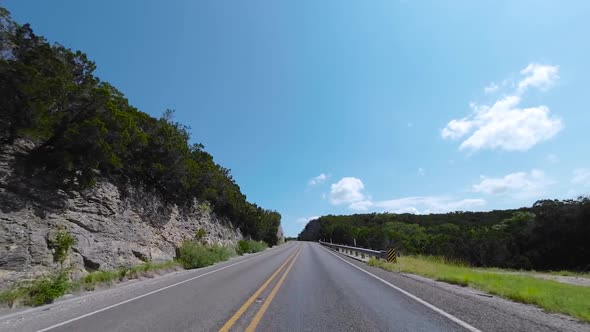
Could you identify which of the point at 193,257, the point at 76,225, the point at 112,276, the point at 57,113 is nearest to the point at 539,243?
the point at 193,257

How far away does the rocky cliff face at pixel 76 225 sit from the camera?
13676 millimetres

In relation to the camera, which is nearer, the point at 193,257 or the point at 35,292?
the point at 35,292

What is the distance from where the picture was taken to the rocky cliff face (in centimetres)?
1368

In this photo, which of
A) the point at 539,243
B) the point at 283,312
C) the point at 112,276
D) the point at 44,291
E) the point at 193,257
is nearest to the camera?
the point at 283,312

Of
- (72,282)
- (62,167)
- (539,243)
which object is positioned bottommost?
(72,282)

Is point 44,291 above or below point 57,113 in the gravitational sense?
below

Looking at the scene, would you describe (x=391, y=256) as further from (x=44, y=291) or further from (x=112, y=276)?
(x=44, y=291)

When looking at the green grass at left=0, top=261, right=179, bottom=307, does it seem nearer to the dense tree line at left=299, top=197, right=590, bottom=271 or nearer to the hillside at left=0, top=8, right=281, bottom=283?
the hillside at left=0, top=8, right=281, bottom=283

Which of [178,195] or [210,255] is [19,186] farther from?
[178,195]

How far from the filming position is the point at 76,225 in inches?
696

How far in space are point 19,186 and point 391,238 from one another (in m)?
80.1

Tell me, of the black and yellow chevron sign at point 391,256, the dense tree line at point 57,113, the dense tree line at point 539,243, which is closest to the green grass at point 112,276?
the dense tree line at point 57,113

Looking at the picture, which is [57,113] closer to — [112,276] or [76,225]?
[76,225]

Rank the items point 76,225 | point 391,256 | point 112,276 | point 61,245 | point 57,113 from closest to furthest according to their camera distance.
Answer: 1. point 61,245
2. point 112,276
3. point 57,113
4. point 76,225
5. point 391,256
